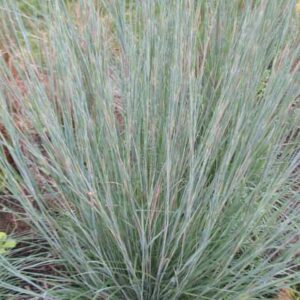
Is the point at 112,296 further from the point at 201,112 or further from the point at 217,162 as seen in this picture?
the point at 201,112

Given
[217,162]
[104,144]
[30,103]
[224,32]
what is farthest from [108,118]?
[224,32]

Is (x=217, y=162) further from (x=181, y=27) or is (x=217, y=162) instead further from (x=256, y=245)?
(x=181, y=27)

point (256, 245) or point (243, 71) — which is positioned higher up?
point (243, 71)

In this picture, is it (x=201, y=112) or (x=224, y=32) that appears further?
(x=224, y=32)

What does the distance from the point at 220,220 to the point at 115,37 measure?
2.61ft

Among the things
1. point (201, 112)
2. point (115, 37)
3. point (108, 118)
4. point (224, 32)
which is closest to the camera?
point (108, 118)

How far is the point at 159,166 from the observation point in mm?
1351

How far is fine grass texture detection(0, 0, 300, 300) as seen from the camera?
1212 mm

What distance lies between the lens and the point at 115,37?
175cm

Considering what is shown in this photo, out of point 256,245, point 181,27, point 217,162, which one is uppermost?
point 181,27

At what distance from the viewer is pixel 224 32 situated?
5.37ft

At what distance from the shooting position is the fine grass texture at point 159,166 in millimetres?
1212

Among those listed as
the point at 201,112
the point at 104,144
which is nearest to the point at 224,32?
the point at 201,112

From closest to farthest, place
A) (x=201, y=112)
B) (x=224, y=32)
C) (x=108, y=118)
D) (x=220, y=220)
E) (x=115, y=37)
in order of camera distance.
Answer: (x=108, y=118)
(x=220, y=220)
(x=201, y=112)
(x=224, y=32)
(x=115, y=37)
